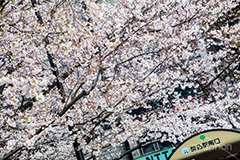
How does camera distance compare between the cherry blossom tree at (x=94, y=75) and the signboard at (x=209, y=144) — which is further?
the cherry blossom tree at (x=94, y=75)

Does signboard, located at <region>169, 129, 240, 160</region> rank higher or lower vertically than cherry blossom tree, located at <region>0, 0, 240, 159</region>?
lower

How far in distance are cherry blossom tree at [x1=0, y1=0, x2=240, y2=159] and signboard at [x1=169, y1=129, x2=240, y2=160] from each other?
1.77 meters

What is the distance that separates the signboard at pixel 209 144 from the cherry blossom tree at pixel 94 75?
177 centimetres

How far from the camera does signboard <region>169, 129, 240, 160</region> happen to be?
4.11 metres

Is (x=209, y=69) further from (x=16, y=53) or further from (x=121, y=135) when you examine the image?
(x=16, y=53)

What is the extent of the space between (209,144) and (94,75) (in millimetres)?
2857

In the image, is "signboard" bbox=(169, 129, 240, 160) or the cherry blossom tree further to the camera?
the cherry blossom tree

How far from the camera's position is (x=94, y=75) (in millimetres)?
4840

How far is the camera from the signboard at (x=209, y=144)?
4.11m

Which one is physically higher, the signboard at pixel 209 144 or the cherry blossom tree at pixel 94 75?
the cherry blossom tree at pixel 94 75

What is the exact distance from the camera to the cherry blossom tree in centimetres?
454

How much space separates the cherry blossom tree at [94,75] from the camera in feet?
14.9

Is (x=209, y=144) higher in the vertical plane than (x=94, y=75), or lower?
lower

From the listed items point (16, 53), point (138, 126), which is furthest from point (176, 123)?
point (16, 53)
